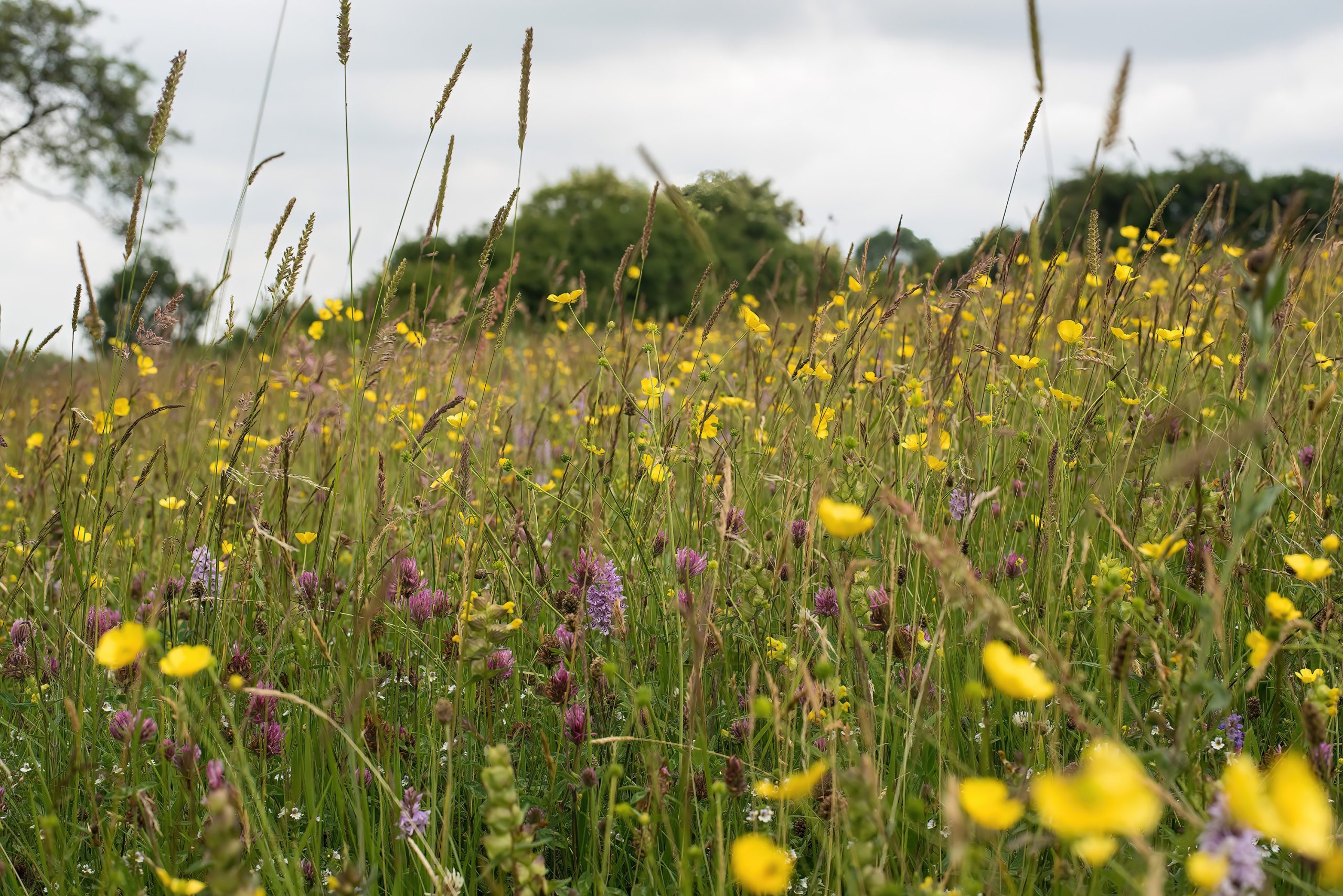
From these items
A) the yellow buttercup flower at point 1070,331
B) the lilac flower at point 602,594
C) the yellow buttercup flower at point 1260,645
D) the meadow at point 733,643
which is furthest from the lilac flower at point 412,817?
the yellow buttercup flower at point 1070,331

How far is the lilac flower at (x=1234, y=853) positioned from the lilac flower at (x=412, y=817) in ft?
2.72

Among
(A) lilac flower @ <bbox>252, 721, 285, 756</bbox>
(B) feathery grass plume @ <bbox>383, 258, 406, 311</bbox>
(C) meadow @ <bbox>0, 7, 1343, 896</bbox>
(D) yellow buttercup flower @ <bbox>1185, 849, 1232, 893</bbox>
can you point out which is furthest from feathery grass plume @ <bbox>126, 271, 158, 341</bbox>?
(D) yellow buttercup flower @ <bbox>1185, 849, 1232, 893</bbox>

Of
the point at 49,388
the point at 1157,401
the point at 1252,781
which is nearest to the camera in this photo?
the point at 1252,781

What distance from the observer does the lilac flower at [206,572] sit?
1.63 meters

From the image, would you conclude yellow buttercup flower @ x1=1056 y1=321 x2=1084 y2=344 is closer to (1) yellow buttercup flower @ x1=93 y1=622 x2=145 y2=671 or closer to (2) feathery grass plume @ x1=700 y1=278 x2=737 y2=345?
(2) feathery grass plume @ x1=700 y1=278 x2=737 y2=345

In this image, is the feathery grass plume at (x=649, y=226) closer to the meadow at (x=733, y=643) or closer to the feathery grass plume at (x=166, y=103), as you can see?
the meadow at (x=733, y=643)

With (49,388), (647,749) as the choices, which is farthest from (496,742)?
(49,388)

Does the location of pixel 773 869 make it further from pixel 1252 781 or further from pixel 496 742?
pixel 496 742

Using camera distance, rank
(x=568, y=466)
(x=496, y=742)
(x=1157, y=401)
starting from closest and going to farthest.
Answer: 1. (x=496, y=742)
2. (x=568, y=466)
3. (x=1157, y=401)

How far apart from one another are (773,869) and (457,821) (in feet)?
2.98

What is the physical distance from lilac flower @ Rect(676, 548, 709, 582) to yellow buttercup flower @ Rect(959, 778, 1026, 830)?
0.93 m

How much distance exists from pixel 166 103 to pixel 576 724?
1297 mm

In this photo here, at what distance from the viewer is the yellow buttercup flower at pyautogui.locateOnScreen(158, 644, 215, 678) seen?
0.75 m

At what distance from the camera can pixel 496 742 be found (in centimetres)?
151
